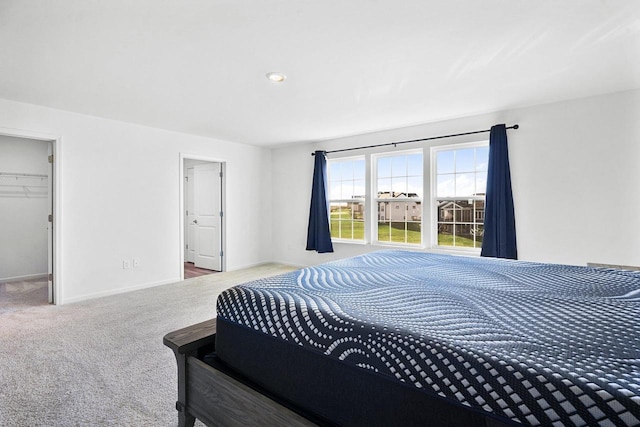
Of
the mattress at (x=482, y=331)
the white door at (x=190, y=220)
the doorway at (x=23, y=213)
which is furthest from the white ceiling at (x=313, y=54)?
the white door at (x=190, y=220)

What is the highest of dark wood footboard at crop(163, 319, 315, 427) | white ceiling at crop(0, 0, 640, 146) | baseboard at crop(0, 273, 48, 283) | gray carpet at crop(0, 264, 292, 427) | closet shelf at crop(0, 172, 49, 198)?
white ceiling at crop(0, 0, 640, 146)

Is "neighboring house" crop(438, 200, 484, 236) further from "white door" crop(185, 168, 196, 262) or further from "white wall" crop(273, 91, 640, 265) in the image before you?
"white door" crop(185, 168, 196, 262)

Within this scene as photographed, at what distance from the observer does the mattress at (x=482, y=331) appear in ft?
2.61

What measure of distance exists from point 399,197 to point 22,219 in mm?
6023

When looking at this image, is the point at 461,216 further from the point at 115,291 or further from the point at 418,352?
the point at 115,291

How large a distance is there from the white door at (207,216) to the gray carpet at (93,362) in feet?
6.15

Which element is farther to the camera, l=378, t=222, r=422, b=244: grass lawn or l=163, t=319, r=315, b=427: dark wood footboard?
l=378, t=222, r=422, b=244: grass lawn

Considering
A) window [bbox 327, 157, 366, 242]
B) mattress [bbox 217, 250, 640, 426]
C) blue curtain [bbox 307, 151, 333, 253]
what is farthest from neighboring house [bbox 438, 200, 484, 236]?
mattress [bbox 217, 250, 640, 426]

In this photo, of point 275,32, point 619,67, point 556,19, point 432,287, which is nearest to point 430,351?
point 432,287

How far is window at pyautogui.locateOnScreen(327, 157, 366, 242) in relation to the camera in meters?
5.34

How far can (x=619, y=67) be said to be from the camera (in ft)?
8.80

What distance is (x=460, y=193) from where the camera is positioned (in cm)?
436

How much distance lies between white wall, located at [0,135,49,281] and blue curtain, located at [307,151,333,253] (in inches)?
177

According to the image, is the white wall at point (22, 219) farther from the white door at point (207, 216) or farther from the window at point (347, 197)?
the window at point (347, 197)
